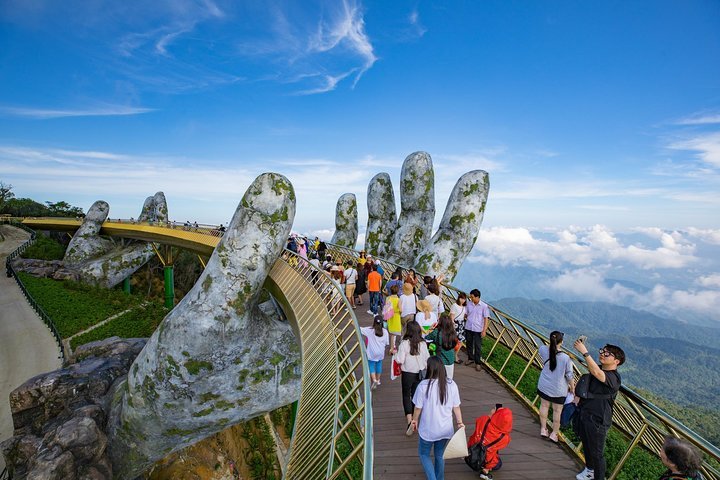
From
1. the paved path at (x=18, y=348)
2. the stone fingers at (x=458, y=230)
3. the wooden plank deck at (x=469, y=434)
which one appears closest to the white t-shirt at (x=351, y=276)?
the wooden plank deck at (x=469, y=434)

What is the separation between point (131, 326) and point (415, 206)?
1947 cm

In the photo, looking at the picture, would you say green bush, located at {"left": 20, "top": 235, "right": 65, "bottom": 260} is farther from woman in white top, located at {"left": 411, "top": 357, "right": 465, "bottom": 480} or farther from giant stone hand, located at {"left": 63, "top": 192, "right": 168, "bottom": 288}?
woman in white top, located at {"left": 411, "top": 357, "right": 465, "bottom": 480}

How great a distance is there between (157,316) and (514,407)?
25.4m

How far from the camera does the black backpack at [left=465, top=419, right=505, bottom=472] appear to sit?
495 centimetres

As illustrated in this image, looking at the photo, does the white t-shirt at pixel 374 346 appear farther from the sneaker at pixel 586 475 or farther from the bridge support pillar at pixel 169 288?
the bridge support pillar at pixel 169 288

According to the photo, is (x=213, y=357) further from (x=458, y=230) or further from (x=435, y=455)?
(x=458, y=230)

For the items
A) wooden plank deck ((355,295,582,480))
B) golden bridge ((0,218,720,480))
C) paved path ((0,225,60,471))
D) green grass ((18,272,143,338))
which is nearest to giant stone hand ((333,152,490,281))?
golden bridge ((0,218,720,480))

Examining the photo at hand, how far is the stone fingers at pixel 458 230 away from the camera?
19969 millimetres

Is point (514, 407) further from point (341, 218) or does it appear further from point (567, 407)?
point (341, 218)

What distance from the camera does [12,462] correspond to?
439 inches

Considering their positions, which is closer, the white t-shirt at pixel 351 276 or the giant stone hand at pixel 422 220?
the white t-shirt at pixel 351 276

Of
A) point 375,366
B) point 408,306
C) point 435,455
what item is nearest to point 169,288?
point 408,306

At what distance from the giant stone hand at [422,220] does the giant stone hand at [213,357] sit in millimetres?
10358

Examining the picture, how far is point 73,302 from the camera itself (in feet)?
80.1
